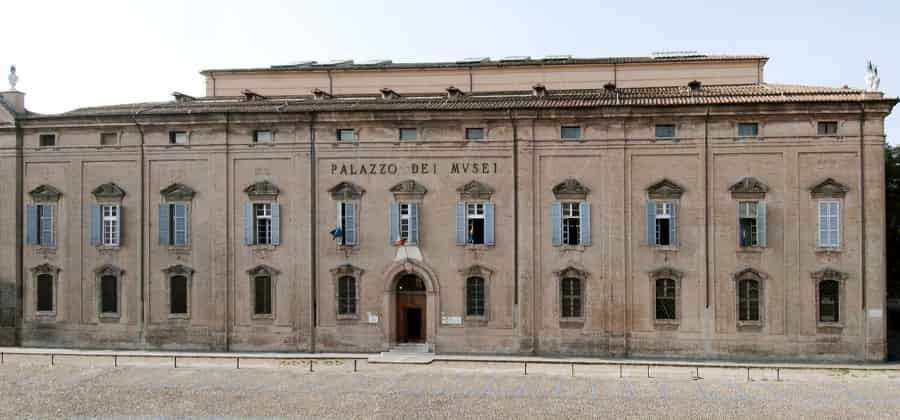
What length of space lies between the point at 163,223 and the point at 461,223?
1268 cm

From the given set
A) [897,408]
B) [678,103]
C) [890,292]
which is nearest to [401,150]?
[678,103]

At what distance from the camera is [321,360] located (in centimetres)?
2880

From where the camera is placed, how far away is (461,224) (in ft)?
98.7

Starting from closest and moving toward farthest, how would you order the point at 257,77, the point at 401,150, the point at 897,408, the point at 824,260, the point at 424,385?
the point at 897,408, the point at 424,385, the point at 824,260, the point at 401,150, the point at 257,77

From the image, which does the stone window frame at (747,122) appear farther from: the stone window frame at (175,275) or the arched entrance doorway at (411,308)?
the stone window frame at (175,275)

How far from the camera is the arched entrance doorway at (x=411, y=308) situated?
30953mm

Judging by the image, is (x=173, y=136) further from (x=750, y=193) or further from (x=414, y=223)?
(x=750, y=193)

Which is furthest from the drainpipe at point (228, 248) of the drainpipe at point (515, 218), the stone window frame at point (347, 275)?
the drainpipe at point (515, 218)

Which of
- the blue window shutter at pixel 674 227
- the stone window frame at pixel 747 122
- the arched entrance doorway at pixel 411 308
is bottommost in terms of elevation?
the arched entrance doorway at pixel 411 308

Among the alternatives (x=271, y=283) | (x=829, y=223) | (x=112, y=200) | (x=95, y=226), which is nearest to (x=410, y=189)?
(x=271, y=283)

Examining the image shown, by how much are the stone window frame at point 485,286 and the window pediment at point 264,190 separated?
8470 millimetres

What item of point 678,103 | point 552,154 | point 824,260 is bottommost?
point 824,260

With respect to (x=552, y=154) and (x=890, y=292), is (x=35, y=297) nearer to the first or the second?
(x=552, y=154)

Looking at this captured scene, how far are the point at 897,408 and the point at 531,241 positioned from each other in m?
13.6
